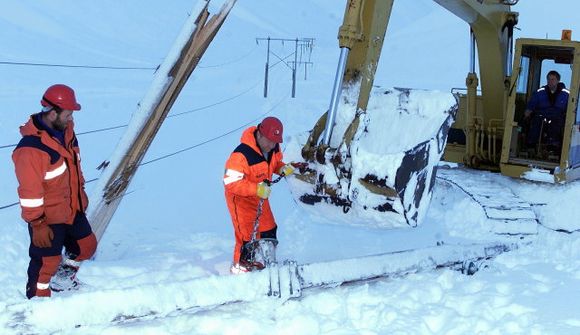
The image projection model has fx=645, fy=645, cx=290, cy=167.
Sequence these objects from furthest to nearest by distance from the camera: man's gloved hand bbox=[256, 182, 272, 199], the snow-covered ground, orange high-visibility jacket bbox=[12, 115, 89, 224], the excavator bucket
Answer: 1. the excavator bucket
2. man's gloved hand bbox=[256, 182, 272, 199]
3. the snow-covered ground
4. orange high-visibility jacket bbox=[12, 115, 89, 224]

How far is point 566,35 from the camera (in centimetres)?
789

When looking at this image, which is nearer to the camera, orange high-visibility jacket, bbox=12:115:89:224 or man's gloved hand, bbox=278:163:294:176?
orange high-visibility jacket, bbox=12:115:89:224

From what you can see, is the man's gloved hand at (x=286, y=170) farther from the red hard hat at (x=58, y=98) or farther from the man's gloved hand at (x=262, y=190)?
the red hard hat at (x=58, y=98)

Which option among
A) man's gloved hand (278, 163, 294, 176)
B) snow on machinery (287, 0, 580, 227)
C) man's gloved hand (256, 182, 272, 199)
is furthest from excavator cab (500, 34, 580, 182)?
man's gloved hand (256, 182, 272, 199)

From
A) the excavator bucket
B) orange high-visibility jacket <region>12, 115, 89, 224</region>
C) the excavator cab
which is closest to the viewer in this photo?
orange high-visibility jacket <region>12, 115, 89, 224</region>

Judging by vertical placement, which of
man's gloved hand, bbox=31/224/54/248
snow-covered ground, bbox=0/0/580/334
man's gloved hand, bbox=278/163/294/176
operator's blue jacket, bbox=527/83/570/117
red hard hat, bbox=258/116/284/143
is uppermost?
operator's blue jacket, bbox=527/83/570/117

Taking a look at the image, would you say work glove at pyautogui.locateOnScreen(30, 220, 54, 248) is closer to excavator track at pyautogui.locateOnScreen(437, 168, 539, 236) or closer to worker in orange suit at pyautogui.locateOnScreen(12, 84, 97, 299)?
worker in orange suit at pyautogui.locateOnScreen(12, 84, 97, 299)

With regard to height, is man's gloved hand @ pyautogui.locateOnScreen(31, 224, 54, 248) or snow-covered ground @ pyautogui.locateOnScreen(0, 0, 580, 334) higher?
man's gloved hand @ pyautogui.locateOnScreen(31, 224, 54, 248)

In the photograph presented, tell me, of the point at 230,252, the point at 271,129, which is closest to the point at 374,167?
the point at 271,129

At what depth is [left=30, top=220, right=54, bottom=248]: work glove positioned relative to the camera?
4.10m

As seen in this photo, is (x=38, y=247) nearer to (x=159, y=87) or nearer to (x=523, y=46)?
(x=159, y=87)

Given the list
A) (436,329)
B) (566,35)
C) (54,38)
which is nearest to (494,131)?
(566,35)

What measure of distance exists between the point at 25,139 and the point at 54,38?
26.8 m

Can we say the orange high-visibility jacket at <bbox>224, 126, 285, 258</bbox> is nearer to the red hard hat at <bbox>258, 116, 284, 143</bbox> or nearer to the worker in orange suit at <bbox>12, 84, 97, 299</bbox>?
the red hard hat at <bbox>258, 116, 284, 143</bbox>
